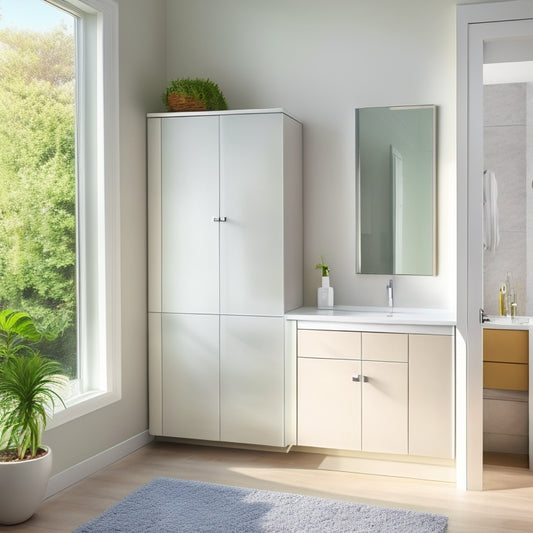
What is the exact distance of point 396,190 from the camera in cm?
395

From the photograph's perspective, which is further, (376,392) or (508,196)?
(508,196)

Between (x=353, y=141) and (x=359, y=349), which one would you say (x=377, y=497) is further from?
(x=353, y=141)

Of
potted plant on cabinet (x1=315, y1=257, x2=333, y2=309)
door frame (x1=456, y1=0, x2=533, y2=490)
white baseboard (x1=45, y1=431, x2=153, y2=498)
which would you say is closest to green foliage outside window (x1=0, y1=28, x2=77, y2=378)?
white baseboard (x1=45, y1=431, x2=153, y2=498)

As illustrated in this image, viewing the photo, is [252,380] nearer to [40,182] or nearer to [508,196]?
[40,182]

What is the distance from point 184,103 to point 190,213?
64 centimetres

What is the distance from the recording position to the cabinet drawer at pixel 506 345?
12.1 ft

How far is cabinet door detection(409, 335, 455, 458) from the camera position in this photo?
3.52m

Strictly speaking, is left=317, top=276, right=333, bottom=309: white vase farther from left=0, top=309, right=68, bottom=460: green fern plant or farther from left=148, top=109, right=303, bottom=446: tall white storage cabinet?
left=0, top=309, right=68, bottom=460: green fern plant

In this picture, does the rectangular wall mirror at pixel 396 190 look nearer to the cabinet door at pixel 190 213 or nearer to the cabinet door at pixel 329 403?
the cabinet door at pixel 329 403

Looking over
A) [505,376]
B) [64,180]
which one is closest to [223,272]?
[64,180]

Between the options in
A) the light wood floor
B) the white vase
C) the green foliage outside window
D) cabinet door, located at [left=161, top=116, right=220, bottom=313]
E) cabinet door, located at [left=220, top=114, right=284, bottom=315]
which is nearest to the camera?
the light wood floor

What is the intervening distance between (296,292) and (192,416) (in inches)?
36.9

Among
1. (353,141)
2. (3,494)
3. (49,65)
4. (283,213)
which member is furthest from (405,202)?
(3,494)

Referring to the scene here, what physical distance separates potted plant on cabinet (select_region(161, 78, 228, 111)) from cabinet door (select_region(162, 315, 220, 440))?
122 centimetres
